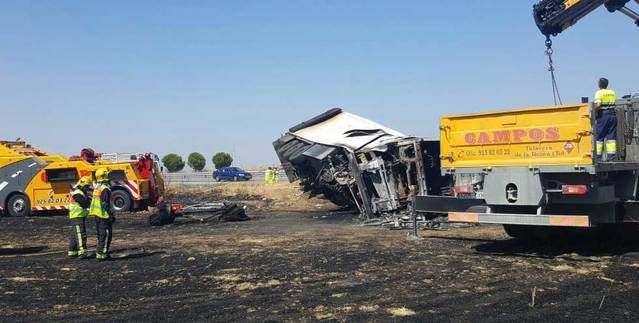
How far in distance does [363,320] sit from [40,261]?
268 inches

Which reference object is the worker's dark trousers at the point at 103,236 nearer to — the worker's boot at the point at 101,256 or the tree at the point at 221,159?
the worker's boot at the point at 101,256

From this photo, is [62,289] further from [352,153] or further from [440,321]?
[352,153]

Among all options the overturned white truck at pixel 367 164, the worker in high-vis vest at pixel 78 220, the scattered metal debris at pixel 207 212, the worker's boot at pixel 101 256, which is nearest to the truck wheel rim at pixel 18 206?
the scattered metal debris at pixel 207 212

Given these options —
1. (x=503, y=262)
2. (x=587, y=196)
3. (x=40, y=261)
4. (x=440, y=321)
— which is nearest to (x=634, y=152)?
(x=587, y=196)

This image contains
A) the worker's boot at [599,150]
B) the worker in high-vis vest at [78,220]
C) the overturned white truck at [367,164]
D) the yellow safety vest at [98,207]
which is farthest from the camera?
the overturned white truck at [367,164]

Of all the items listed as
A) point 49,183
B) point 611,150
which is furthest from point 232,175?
point 611,150

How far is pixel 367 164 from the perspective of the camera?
1548cm

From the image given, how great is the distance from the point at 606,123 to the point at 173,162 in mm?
62867

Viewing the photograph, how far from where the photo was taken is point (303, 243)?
11.6m

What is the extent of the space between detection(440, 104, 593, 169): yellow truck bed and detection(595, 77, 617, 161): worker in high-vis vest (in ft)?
2.57

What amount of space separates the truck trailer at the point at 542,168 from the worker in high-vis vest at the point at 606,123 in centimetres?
9

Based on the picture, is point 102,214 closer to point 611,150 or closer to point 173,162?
point 611,150

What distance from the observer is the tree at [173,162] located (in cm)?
6850

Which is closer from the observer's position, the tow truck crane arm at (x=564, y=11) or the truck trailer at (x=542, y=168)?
the truck trailer at (x=542, y=168)
